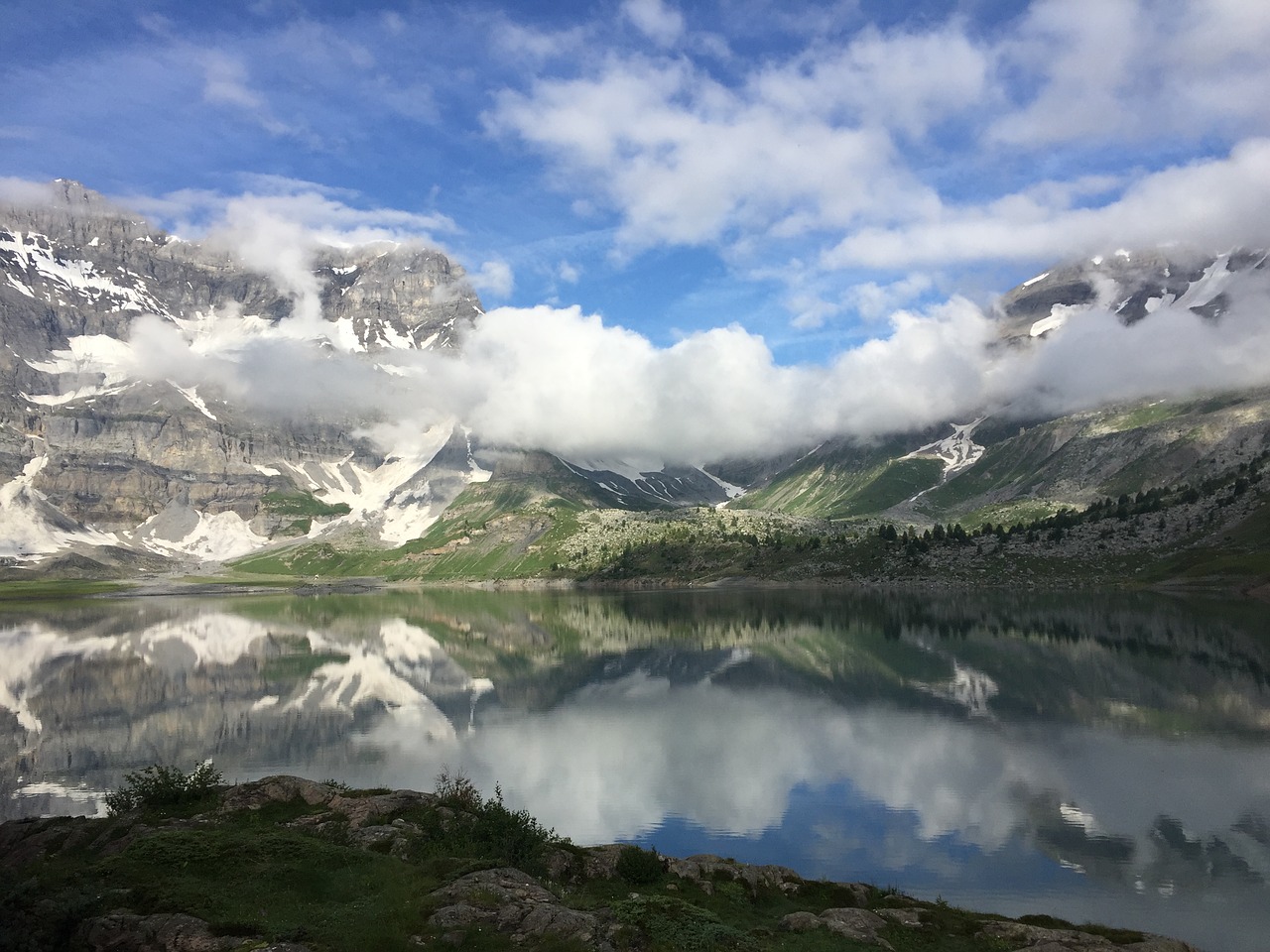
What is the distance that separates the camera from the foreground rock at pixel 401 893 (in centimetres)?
1955

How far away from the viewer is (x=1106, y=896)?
3195 cm

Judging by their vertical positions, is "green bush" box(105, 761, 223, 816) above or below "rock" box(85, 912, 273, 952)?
below

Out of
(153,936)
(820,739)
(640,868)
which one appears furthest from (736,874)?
(820,739)

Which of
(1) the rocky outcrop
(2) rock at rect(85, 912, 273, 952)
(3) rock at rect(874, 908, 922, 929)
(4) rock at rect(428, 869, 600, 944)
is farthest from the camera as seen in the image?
(3) rock at rect(874, 908, 922, 929)

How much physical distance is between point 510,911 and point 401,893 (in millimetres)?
3552

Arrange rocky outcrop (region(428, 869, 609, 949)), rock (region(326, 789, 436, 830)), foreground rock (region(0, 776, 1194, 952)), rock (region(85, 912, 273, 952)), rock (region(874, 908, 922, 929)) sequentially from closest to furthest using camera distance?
rock (region(85, 912, 273, 952)) → foreground rock (region(0, 776, 1194, 952)) → rocky outcrop (region(428, 869, 609, 949)) → rock (region(874, 908, 922, 929)) → rock (region(326, 789, 436, 830))

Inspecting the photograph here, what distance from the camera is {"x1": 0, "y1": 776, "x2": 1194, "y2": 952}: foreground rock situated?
64.1ft

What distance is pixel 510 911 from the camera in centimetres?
2111

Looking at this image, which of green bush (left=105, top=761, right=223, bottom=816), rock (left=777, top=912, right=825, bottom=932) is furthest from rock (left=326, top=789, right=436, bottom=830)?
rock (left=777, top=912, right=825, bottom=932)

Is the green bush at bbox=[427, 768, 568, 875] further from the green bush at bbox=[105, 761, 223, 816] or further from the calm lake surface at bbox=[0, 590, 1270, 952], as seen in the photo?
the calm lake surface at bbox=[0, 590, 1270, 952]

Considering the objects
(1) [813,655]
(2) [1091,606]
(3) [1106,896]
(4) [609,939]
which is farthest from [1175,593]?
(4) [609,939]

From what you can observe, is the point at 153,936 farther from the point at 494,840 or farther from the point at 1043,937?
the point at 1043,937

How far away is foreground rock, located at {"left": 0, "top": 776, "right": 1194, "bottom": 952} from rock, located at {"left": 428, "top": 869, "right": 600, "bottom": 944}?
0.06 metres

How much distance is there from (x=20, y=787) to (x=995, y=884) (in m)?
61.4
